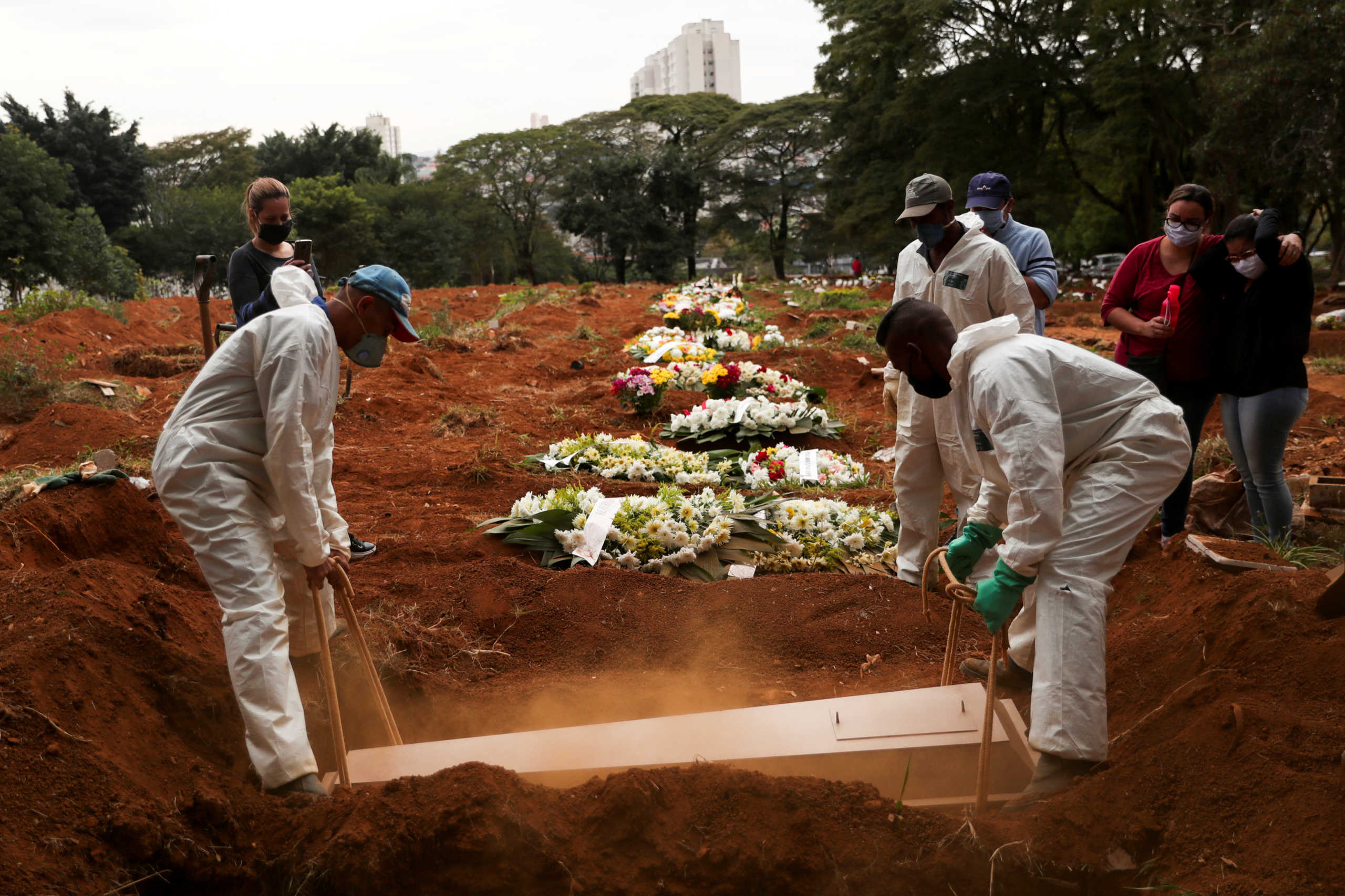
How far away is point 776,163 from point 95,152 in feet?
80.1

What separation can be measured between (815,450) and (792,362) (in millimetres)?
4735

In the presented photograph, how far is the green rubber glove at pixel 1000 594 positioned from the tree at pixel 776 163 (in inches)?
1404

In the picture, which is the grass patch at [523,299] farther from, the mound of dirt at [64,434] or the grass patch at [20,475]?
the grass patch at [20,475]

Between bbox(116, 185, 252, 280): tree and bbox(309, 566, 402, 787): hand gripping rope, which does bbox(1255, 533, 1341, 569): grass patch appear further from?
bbox(116, 185, 252, 280): tree

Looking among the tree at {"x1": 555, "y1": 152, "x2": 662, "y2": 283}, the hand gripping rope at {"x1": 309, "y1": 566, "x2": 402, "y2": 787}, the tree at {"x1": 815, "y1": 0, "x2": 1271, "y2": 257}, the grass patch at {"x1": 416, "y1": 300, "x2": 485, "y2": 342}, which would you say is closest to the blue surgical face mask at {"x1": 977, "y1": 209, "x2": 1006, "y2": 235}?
the hand gripping rope at {"x1": 309, "y1": 566, "x2": 402, "y2": 787}

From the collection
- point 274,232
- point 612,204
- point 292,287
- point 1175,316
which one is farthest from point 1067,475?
point 612,204

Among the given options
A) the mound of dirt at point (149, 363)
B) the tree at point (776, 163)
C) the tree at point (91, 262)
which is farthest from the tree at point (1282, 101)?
the tree at point (91, 262)

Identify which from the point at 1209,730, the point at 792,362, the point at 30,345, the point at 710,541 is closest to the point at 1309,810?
the point at 1209,730

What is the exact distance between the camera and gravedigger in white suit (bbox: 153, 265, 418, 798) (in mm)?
2785

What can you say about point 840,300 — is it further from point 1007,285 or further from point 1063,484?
point 1063,484

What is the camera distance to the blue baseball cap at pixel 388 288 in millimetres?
3043

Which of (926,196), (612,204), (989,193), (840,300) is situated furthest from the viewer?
(612,204)

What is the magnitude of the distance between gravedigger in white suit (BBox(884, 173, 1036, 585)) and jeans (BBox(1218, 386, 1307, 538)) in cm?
103

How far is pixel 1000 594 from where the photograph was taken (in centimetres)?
274
